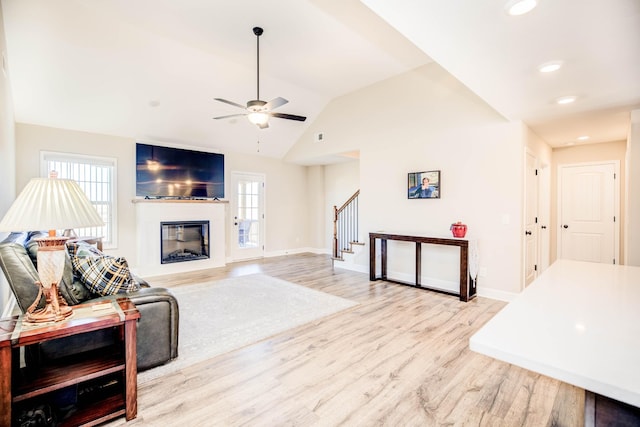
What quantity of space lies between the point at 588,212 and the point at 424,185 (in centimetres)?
340

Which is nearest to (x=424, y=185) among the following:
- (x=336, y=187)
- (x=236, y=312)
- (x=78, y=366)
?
(x=236, y=312)

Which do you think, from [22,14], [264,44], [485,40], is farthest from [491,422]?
[22,14]

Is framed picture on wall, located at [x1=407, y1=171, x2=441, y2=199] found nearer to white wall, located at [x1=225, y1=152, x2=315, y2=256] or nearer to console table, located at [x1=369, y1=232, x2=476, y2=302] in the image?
console table, located at [x1=369, y1=232, x2=476, y2=302]

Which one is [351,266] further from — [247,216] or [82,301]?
[82,301]

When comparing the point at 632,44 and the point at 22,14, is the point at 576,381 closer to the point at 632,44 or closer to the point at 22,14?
the point at 632,44

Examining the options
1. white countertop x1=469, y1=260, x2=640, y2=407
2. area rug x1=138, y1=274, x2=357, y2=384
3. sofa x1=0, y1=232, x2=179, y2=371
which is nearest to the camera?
white countertop x1=469, y1=260, x2=640, y2=407

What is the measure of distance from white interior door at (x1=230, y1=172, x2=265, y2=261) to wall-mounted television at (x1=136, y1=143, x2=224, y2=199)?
53 cm

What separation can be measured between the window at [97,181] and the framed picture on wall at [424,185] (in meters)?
5.36

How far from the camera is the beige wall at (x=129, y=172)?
4863mm

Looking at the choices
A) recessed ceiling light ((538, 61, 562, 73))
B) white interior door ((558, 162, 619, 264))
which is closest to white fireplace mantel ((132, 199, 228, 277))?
recessed ceiling light ((538, 61, 562, 73))

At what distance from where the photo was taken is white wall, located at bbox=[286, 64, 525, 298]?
4188mm

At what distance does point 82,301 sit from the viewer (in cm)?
224

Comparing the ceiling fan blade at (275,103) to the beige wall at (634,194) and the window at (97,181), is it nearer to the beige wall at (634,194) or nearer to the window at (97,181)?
the window at (97,181)

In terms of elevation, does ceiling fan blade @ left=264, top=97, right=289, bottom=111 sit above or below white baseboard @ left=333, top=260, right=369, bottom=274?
above
